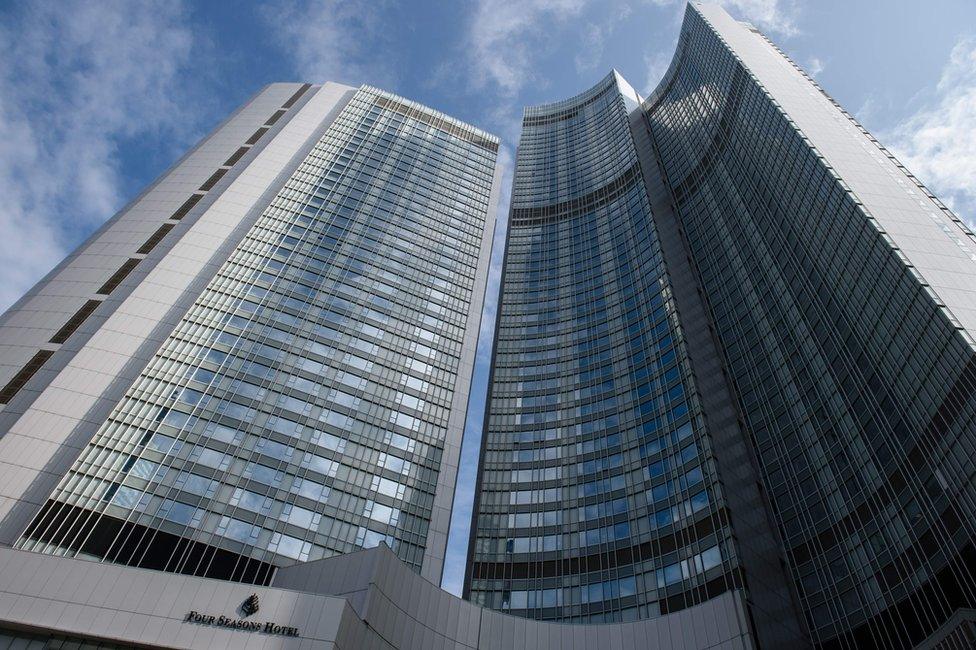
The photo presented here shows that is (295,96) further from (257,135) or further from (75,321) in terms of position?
(75,321)

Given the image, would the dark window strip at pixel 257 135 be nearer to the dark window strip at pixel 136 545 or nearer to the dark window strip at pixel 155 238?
the dark window strip at pixel 155 238

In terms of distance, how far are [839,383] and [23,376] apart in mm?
70006

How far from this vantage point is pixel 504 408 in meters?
83.4

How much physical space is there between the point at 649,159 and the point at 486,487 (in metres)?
70.8

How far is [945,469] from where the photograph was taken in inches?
1757

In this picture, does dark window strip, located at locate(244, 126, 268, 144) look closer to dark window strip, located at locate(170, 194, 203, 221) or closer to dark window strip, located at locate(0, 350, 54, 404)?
dark window strip, located at locate(170, 194, 203, 221)

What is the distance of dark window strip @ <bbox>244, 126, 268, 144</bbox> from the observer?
92.8m

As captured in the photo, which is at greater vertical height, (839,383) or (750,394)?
(750,394)

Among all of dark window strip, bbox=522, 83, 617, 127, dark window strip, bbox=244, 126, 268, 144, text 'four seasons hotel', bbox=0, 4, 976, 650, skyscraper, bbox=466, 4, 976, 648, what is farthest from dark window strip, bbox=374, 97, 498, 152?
dark window strip, bbox=522, 83, 617, 127

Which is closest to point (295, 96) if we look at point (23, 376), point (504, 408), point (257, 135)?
point (257, 135)

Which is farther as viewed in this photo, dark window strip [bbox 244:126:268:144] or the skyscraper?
dark window strip [bbox 244:126:268:144]

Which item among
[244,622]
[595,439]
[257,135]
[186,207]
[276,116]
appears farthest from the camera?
[276,116]

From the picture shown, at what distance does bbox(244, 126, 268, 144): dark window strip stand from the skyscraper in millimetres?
43168

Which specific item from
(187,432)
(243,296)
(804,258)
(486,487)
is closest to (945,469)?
(804,258)
